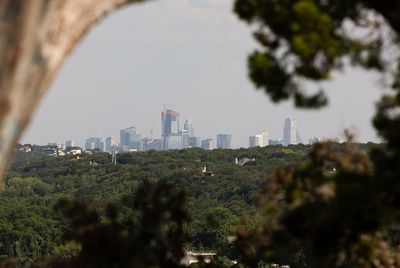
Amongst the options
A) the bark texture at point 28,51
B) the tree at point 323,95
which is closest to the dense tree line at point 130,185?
the tree at point 323,95

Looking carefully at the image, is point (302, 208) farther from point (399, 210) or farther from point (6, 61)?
point (6, 61)

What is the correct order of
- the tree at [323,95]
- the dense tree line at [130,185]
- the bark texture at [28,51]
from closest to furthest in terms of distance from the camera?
the bark texture at [28,51] < the tree at [323,95] < the dense tree line at [130,185]

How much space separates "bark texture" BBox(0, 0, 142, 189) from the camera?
623 cm

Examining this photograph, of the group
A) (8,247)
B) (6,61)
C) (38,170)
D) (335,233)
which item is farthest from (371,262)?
(38,170)

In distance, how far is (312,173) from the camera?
938 cm

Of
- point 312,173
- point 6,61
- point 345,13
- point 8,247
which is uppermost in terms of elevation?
point 345,13

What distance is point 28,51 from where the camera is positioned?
6293 millimetres

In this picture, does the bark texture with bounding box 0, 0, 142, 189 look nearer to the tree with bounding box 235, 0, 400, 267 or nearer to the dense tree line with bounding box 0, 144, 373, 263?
the tree with bounding box 235, 0, 400, 267

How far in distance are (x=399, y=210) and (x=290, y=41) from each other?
5.13 ft

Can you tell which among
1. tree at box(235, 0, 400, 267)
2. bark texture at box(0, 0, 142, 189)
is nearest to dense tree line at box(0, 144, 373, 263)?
tree at box(235, 0, 400, 267)

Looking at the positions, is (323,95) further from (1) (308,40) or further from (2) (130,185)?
(2) (130,185)

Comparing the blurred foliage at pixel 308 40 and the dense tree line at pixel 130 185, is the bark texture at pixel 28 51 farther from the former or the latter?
the dense tree line at pixel 130 185

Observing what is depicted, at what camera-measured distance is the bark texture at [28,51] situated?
20.4 ft

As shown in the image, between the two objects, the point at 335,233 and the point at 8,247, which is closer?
the point at 335,233
